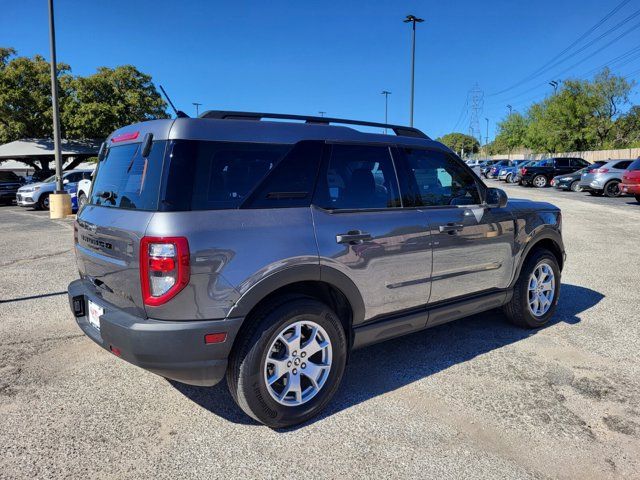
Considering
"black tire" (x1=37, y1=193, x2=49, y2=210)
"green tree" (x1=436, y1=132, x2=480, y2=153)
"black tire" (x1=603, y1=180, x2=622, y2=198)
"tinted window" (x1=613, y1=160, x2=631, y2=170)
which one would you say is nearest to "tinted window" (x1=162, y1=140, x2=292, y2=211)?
"black tire" (x1=37, y1=193, x2=49, y2=210)

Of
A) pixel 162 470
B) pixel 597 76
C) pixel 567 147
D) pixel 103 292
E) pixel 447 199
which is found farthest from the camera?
pixel 567 147

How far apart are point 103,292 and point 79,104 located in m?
36.2

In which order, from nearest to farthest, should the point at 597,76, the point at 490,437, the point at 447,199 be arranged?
the point at 490,437
the point at 447,199
the point at 597,76

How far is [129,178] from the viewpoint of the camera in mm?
2977

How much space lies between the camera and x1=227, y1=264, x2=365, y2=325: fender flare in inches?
105

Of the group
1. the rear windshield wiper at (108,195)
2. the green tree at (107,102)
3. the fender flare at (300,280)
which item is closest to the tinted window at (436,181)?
the fender flare at (300,280)

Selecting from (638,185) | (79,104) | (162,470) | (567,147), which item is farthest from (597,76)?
(162,470)

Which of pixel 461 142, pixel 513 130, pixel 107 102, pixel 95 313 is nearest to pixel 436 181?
pixel 95 313

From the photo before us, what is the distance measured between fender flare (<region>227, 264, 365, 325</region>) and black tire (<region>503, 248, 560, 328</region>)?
200cm

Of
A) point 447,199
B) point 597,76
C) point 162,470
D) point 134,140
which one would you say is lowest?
point 162,470

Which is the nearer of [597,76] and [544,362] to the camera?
[544,362]

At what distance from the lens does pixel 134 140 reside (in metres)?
3.03

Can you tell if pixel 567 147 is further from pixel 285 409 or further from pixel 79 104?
pixel 285 409

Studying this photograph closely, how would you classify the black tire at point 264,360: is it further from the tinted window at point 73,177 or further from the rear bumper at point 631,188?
the tinted window at point 73,177
